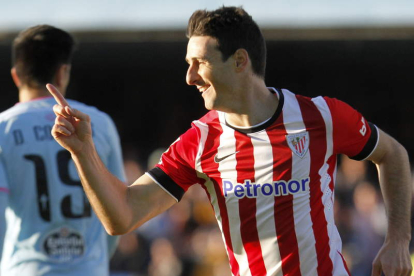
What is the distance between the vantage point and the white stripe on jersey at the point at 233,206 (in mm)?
3969

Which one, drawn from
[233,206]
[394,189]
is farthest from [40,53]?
[394,189]

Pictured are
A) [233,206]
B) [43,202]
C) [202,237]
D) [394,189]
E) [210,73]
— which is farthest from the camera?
[202,237]

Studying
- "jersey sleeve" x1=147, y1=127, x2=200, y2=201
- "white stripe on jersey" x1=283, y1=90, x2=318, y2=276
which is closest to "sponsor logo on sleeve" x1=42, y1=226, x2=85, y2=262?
"jersey sleeve" x1=147, y1=127, x2=200, y2=201

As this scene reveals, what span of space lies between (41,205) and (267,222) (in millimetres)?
1685

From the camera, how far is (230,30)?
3.95m

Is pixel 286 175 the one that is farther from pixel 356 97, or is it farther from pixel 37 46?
pixel 356 97

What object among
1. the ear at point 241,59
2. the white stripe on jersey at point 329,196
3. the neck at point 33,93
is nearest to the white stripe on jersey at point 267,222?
the white stripe on jersey at point 329,196

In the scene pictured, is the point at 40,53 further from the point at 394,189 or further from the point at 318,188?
the point at 394,189

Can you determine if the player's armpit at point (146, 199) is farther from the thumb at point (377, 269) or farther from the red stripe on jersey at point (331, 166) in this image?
the thumb at point (377, 269)

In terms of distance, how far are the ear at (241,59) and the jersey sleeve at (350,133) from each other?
0.44m

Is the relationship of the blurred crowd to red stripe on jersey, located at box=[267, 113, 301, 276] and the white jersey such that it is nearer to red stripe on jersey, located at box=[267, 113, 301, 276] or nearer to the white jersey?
the white jersey

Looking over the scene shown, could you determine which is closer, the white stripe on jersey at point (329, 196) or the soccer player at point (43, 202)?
the white stripe on jersey at point (329, 196)

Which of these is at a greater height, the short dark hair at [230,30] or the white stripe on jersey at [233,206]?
the short dark hair at [230,30]

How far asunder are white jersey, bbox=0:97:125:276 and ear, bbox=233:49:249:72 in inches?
57.7
